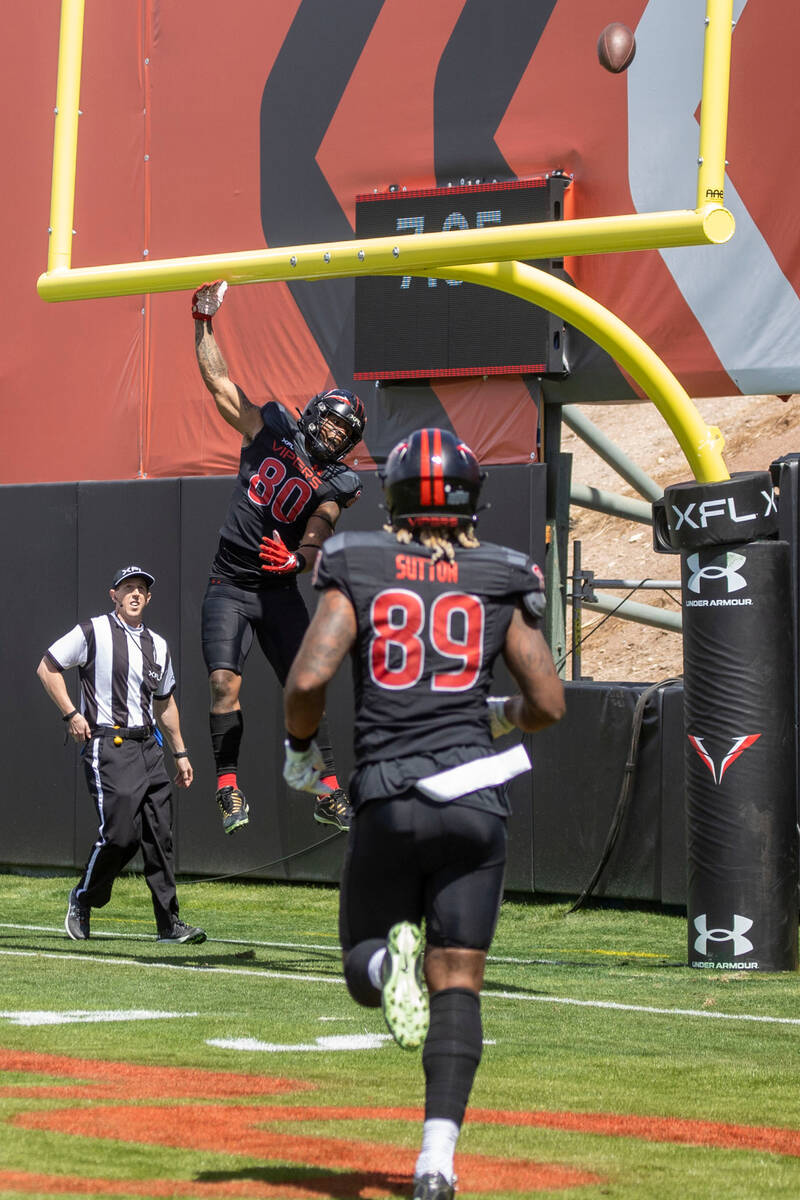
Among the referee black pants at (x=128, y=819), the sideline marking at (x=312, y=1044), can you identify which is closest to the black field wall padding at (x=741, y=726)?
the sideline marking at (x=312, y=1044)

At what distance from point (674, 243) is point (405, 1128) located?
13.4ft

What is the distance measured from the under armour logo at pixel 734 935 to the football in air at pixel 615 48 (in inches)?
165

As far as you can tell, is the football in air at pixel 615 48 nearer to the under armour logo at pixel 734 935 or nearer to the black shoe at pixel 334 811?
the black shoe at pixel 334 811

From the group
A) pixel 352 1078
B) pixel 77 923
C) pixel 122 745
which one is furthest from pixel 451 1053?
pixel 77 923

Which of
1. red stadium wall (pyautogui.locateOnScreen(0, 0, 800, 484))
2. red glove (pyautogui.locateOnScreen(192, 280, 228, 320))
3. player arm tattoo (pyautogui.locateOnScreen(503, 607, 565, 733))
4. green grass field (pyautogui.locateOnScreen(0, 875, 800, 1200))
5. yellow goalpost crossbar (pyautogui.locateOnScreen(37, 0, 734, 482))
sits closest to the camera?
player arm tattoo (pyautogui.locateOnScreen(503, 607, 565, 733))

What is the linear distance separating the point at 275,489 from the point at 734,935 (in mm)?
3252

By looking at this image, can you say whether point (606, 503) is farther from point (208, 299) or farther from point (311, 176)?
point (208, 299)

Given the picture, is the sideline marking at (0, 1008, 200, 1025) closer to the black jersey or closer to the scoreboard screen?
the black jersey

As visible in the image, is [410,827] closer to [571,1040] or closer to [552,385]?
[571,1040]

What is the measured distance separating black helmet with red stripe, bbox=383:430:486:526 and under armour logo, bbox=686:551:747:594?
176 inches

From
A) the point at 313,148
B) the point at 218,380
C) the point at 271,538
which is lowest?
the point at 271,538

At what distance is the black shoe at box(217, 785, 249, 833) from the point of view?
323 inches

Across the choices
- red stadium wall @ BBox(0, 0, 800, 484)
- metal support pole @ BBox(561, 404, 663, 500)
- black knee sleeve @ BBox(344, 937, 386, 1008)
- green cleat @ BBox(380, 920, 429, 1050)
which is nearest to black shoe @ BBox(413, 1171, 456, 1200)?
green cleat @ BBox(380, 920, 429, 1050)

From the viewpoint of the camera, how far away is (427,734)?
408cm
